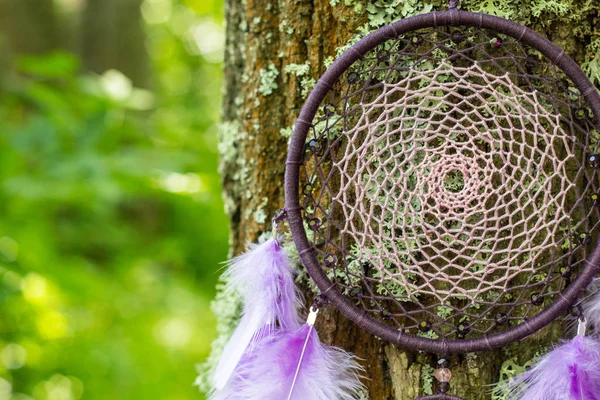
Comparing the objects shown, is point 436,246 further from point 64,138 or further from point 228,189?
point 64,138

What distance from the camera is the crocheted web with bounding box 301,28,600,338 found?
74 cm

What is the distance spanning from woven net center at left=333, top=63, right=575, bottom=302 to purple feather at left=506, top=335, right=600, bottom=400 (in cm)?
11

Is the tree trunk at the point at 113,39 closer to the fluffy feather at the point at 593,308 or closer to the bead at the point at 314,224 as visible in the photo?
the bead at the point at 314,224

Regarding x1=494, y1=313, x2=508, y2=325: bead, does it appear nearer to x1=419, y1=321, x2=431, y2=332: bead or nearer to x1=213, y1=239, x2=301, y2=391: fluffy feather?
x1=419, y1=321, x2=431, y2=332: bead

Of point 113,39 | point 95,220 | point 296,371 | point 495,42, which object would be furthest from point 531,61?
point 113,39

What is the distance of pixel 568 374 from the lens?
0.72 metres

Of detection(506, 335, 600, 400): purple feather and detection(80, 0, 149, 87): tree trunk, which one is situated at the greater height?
detection(80, 0, 149, 87): tree trunk

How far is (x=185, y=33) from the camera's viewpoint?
17.3ft

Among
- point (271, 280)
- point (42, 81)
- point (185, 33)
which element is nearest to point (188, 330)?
point (42, 81)

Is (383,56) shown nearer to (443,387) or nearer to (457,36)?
(457,36)

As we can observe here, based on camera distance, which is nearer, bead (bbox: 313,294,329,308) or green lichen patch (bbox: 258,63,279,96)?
bead (bbox: 313,294,329,308)

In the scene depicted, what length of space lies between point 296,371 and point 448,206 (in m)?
0.30

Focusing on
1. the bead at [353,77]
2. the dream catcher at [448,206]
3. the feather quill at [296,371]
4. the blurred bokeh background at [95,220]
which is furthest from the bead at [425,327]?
the blurred bokeh background at [95,220]

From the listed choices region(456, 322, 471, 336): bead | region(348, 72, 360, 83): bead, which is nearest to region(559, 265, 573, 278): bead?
region(456, 322, 471, 336): bead
